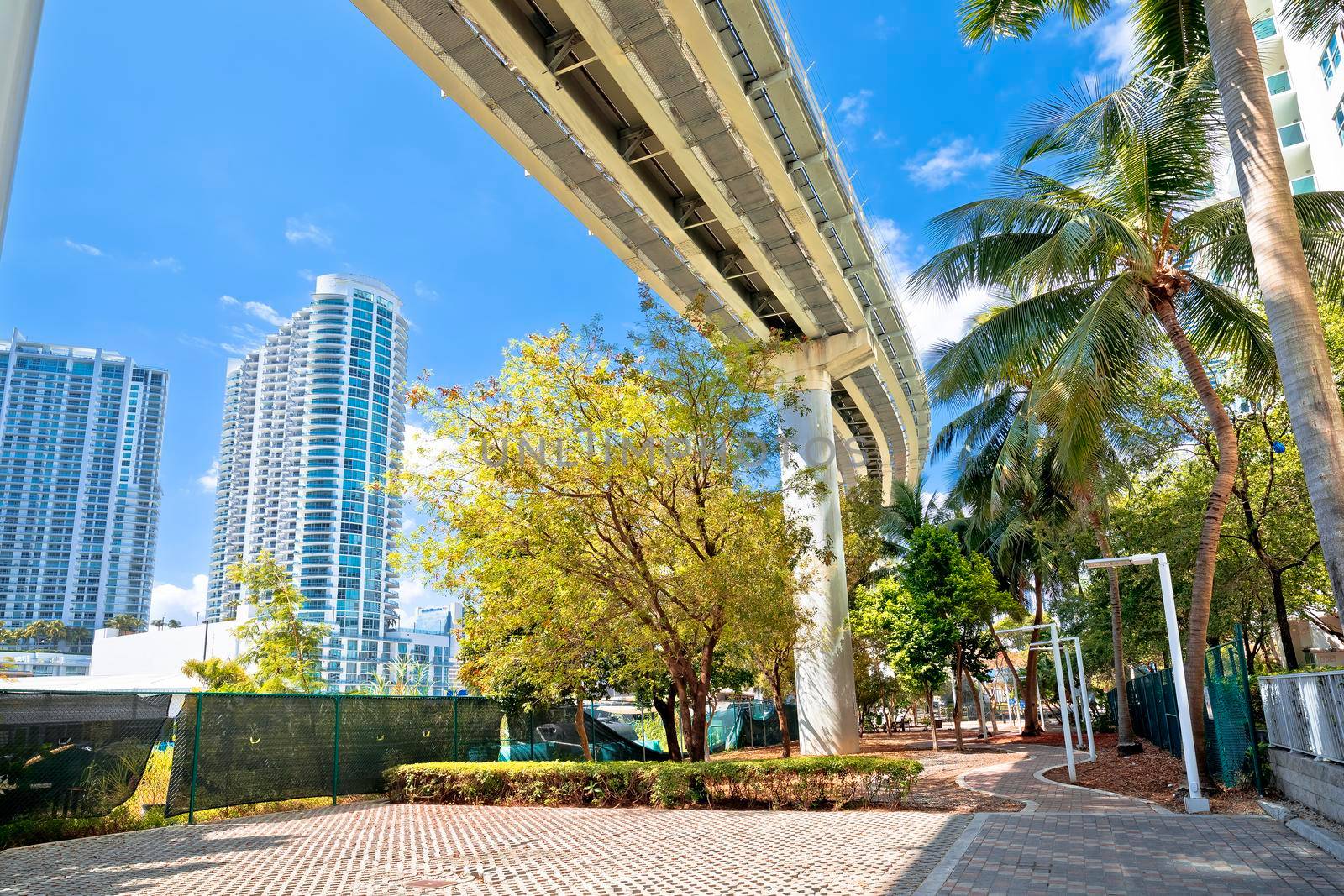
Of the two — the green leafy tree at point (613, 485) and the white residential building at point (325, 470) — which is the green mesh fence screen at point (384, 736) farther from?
the white residential building at point (325, 470)

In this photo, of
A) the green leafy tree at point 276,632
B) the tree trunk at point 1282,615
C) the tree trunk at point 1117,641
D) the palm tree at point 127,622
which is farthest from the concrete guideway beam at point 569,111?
the palm tree at point 127,622

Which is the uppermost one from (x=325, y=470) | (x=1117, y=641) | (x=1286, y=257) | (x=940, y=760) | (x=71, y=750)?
(x=325, y=470)

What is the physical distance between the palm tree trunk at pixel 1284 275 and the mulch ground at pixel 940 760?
18.7ft

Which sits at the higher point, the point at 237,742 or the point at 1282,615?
the point at 1282,615

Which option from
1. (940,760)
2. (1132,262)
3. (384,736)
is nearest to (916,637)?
(940,760)

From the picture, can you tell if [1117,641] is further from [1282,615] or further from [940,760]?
[940,760]

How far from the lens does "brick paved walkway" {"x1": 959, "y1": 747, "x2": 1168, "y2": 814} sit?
1095 centimetres

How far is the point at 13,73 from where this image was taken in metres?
2.23

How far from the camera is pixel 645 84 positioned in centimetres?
1202

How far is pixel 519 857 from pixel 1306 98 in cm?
3470

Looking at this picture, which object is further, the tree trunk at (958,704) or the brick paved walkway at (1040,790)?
the tree trunk at (958,704)

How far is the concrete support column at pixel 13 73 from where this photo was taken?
2.22 metres

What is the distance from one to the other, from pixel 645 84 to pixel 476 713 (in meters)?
12.7

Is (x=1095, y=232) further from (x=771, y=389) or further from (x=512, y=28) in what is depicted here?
(x=512, y=28)
